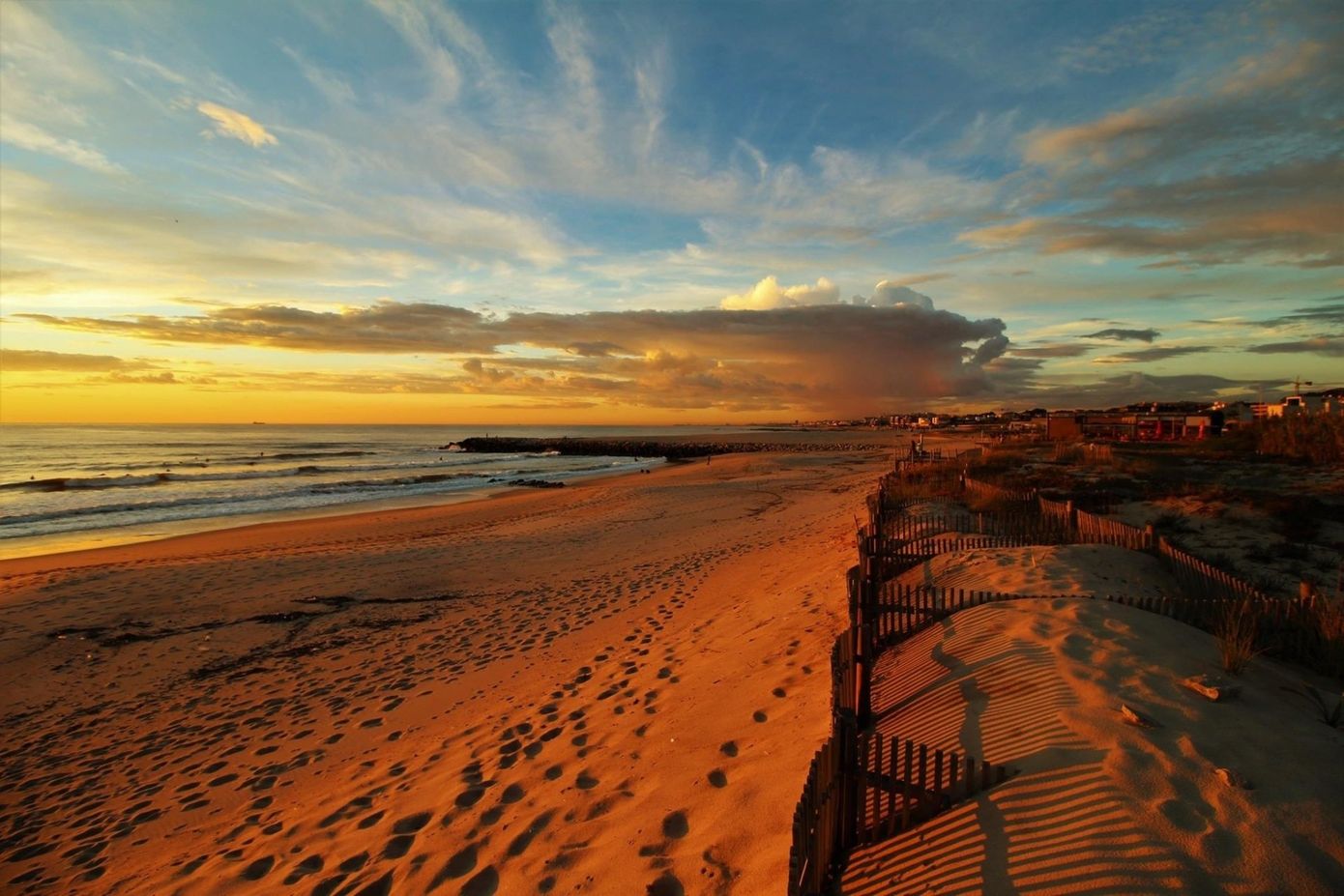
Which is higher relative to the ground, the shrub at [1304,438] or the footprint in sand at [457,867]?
the shrub at [1304,438]

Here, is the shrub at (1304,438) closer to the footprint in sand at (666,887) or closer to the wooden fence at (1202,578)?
the wooden fence at (1202,578)

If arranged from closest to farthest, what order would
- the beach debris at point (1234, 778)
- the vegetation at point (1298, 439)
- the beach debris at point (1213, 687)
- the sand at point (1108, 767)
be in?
1. the sand at point (1108, 767)
2. the beach debris at point (1234, 778)
3. the beach debris at point (1213, 687)
4. the vegetation at point (1298, 439)

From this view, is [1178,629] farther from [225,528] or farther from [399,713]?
[225,528]

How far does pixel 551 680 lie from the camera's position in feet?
26.0

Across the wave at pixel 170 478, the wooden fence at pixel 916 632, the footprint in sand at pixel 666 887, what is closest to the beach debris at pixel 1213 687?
the wooden fence at pixel 916 632

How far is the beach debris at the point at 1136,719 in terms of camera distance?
14.7ft

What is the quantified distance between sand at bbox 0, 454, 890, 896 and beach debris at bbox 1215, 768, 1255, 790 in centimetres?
260

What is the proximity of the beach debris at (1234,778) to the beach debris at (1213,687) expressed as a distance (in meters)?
1.13

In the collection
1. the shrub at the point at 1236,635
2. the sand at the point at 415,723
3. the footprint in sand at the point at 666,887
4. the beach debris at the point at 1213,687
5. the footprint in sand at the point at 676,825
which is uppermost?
the shrub at the point at 1236,635

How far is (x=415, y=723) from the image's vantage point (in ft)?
23.3

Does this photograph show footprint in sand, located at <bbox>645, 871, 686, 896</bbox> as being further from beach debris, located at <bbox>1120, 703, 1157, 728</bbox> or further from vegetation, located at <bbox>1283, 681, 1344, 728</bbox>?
vegetation, located at <bbox>1283, 681, 1344, 728</bbox>

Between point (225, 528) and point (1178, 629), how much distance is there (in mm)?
26635

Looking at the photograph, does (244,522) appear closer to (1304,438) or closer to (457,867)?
(457,867)

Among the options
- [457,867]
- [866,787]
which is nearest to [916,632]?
[866,787]
